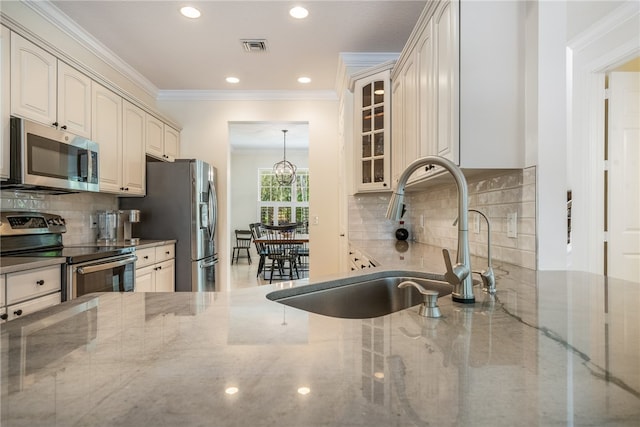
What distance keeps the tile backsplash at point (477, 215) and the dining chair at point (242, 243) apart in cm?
482

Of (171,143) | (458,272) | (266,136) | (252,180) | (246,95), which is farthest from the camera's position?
(252,180)

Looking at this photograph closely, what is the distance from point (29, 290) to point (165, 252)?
1514mm

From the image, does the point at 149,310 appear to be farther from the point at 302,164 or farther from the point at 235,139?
the point at 302,164

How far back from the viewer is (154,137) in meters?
3.63

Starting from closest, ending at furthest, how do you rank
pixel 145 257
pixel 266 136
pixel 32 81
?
pixel 32 81
pixel 145 257
pixel 266 136

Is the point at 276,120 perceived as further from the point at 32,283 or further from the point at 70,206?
the point at 32,283

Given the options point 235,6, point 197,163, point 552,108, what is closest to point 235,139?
point 197,163

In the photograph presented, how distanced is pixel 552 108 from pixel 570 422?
147cm

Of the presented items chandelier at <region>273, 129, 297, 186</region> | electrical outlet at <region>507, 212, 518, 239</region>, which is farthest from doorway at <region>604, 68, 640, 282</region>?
chandelier at <region>273, 129, 297, 186</region>

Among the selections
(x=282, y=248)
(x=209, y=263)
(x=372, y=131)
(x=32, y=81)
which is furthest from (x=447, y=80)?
(x=282, y=248)

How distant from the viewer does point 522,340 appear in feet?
2.11

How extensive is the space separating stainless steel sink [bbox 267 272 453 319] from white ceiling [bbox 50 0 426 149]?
2028 millimetres

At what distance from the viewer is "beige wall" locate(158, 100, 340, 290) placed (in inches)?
166

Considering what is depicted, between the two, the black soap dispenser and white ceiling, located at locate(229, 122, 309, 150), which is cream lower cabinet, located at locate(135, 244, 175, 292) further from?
white ceiling, located at locate(229, 122, 309, 150)
